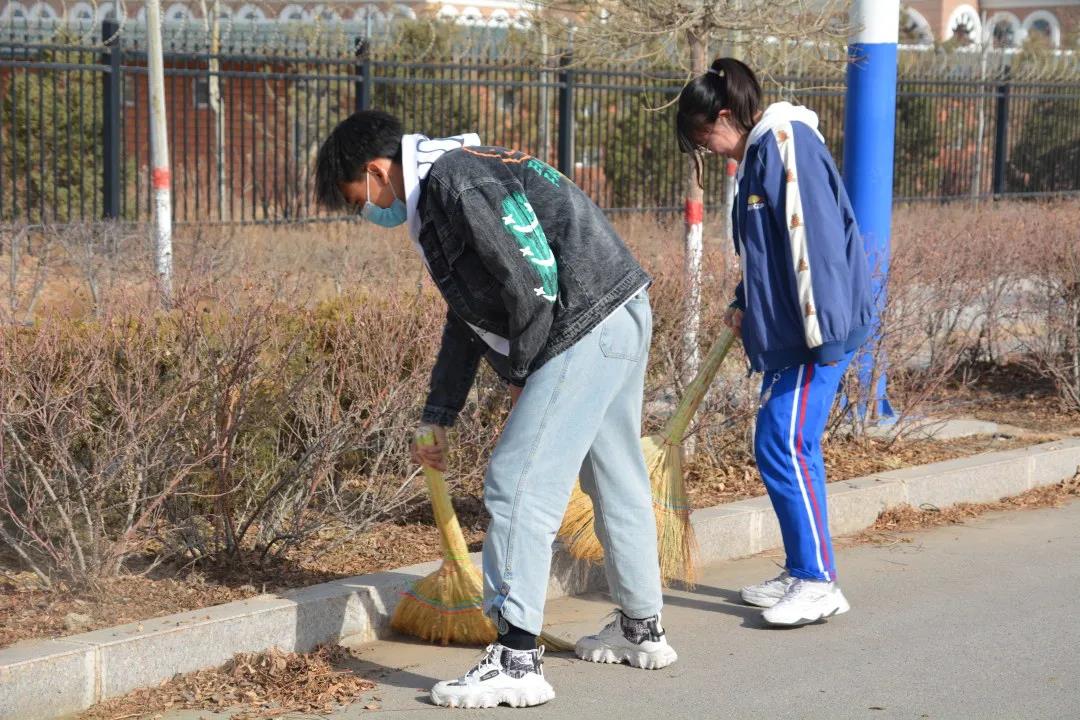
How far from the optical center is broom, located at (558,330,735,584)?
4.96 m

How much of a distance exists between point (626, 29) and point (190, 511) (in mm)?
3976

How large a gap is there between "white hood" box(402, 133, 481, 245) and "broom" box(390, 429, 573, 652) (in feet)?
2.95

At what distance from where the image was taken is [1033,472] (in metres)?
6.96

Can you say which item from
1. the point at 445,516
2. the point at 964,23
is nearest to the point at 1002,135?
the point at 445,516

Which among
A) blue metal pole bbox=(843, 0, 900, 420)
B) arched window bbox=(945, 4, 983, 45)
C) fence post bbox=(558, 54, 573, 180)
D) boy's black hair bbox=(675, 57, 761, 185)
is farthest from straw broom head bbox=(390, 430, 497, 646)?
arched window bbox=(945, 4, 983, 45)

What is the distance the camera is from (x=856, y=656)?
4574 millimetres

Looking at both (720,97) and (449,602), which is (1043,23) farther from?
(449,602)

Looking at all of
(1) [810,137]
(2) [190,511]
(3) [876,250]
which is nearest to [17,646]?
(2) [190,511]

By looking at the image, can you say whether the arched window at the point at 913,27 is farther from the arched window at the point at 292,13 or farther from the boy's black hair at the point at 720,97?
the boy's black hair at the point at 720,97

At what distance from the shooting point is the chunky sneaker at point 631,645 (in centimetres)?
438

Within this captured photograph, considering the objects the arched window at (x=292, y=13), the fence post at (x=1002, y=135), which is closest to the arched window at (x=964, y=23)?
the arched window at (x=292, y=13)

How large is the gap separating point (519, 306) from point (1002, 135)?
18960mm

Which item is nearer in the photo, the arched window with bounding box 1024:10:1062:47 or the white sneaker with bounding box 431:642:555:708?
the white sneaker with bounding box 431:642:555:708

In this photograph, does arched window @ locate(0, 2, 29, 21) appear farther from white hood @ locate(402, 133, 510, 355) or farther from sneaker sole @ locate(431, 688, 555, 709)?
sneaker sole @ locate(431, 688, 555, 709)
